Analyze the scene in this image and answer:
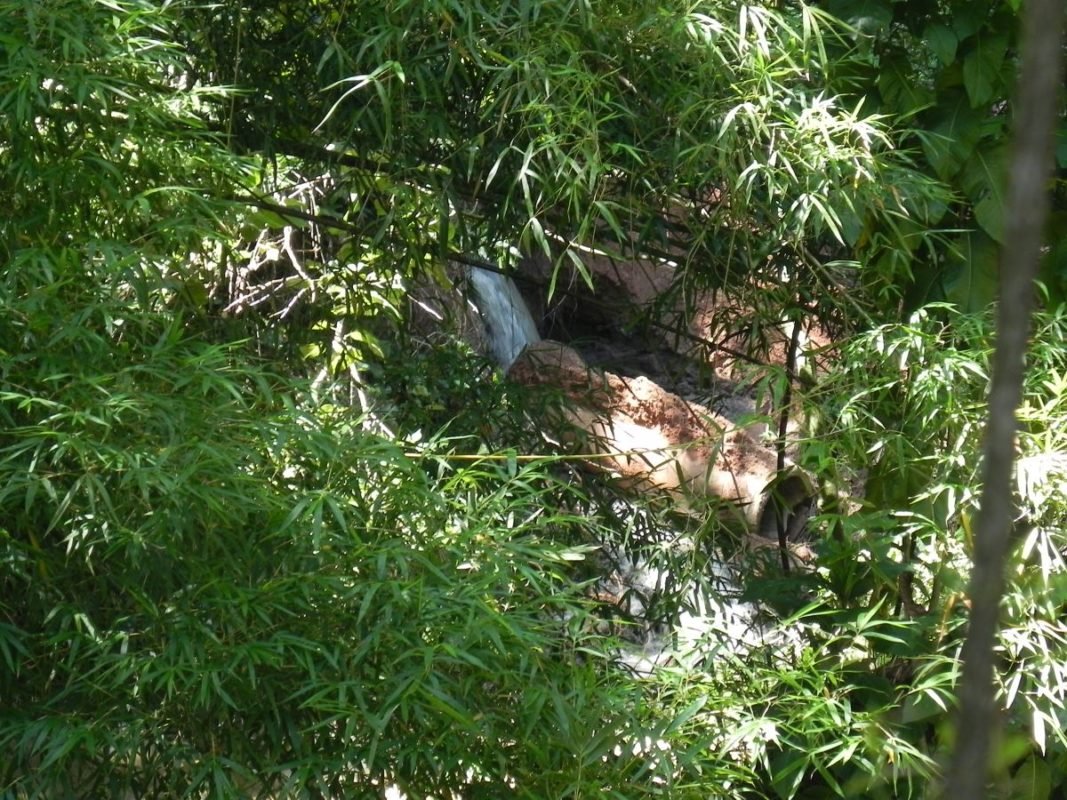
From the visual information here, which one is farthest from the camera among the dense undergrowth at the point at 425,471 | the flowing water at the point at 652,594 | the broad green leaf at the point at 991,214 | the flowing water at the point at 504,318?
the flowing water at the point at 504,318

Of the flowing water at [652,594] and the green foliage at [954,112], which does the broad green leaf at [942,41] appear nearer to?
the green foliage at [954,112]

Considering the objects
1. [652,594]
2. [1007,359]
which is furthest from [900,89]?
[1007,359]

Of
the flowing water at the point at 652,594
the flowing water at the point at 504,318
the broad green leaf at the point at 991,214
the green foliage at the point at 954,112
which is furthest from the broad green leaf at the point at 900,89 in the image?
the flowing water at the point at 504,318

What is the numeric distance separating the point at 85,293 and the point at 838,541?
1.49 m

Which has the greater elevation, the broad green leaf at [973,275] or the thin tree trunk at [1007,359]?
the thin tree trunk at [1007,359]

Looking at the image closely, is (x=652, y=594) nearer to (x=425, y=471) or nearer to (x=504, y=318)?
(x=425, y=471)

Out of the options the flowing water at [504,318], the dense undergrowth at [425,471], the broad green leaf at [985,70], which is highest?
the broad green leaf at [985,70]

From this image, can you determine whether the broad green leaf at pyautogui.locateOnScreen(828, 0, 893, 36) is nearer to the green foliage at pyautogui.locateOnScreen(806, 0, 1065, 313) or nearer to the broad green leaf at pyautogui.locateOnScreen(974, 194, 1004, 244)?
the green foliage at pyautogui.locateOnScreen(806, 0, 1065, 313)

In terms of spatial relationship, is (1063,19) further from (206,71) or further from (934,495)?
(206,71)

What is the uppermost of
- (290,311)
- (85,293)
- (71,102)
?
(71,102)

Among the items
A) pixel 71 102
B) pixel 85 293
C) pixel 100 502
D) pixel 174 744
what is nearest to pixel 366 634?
pixel 174 744

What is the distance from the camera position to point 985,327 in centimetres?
218

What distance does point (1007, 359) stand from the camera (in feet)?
1.02

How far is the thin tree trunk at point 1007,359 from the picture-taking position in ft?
1.00
